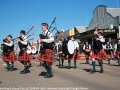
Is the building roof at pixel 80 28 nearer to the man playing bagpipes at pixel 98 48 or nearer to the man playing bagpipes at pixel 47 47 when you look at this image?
the man playing bagpipes at pixel 98 48

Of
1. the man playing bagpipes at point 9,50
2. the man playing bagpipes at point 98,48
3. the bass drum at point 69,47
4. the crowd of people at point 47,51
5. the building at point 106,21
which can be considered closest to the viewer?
the crowd of people at point 47,51

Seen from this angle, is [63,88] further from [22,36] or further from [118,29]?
[118,29]

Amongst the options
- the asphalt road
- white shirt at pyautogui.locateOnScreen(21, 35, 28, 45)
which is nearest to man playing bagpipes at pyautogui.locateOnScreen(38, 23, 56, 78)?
the asphalt road

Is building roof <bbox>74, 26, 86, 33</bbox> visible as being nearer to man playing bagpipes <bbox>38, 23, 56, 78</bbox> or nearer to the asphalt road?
the asphalt road

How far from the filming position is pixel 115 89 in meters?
5.12

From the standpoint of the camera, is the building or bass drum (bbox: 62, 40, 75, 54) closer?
bass drum (bbox: 62, 40, 75, 54)

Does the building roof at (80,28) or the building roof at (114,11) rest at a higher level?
Result: the building roof at (114,11)

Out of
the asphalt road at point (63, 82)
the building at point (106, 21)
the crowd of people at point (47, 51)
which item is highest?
→ the building at point (106, 21)

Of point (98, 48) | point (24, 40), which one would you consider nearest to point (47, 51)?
point (24, 40)

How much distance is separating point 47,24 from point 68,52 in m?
3.39

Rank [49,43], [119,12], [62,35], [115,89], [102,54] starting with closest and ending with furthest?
1. [115,89]
2. [49,43]
3. [102,54]
4. [119,12]
5. [62,35]

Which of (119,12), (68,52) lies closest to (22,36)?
(68,52)

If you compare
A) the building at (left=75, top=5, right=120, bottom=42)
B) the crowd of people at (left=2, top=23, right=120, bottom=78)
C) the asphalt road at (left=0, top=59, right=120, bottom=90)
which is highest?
the building at (left=75, top=5, right=120, bottom=42)

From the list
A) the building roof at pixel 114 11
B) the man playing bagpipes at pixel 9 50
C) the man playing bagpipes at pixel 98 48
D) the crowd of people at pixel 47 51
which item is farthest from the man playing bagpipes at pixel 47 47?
the building roof at pixel 114 11
